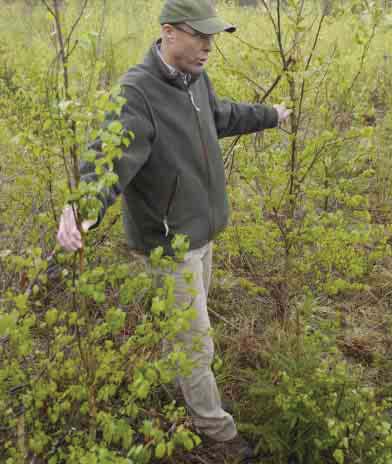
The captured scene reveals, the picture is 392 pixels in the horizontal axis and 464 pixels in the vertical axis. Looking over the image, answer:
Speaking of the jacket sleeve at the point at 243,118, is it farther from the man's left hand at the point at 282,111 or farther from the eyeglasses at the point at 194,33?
the eyeglasses at the point at 194,33

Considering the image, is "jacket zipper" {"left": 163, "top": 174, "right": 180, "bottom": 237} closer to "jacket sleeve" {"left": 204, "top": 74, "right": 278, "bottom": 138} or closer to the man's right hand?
"jacket sleeve" {"left": 204, "top": 74, "right": 278, "bottom": 138}

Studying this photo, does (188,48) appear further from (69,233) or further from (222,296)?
(222,296)

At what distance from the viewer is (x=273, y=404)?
2.44 m

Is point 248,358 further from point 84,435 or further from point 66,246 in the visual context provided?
point 66,246

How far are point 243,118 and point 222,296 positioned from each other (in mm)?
1625

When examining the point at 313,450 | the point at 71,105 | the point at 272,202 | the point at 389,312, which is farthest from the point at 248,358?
the point at 71,105

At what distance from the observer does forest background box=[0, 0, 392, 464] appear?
140cm

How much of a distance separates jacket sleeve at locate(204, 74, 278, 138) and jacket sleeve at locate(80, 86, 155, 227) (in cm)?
63

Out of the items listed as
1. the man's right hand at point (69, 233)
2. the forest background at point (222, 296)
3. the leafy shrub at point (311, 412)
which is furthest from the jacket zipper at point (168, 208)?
the leafy shrub at point (311, 412)

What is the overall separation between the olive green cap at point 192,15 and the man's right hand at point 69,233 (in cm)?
102

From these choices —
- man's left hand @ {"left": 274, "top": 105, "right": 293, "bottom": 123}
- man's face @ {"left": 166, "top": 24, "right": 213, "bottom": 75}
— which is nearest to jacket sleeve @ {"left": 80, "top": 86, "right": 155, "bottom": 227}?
man's face @ {"left": 166, "top": 24, "right": 213, "bottom": 75}

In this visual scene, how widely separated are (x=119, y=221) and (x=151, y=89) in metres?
1.34

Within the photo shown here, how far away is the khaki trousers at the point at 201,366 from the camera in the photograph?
2.14 m

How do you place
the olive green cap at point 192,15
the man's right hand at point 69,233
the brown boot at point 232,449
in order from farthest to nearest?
the brown boot at point 232,449
the olive green cap at point 192,15
the man's right hand at point 69,233
